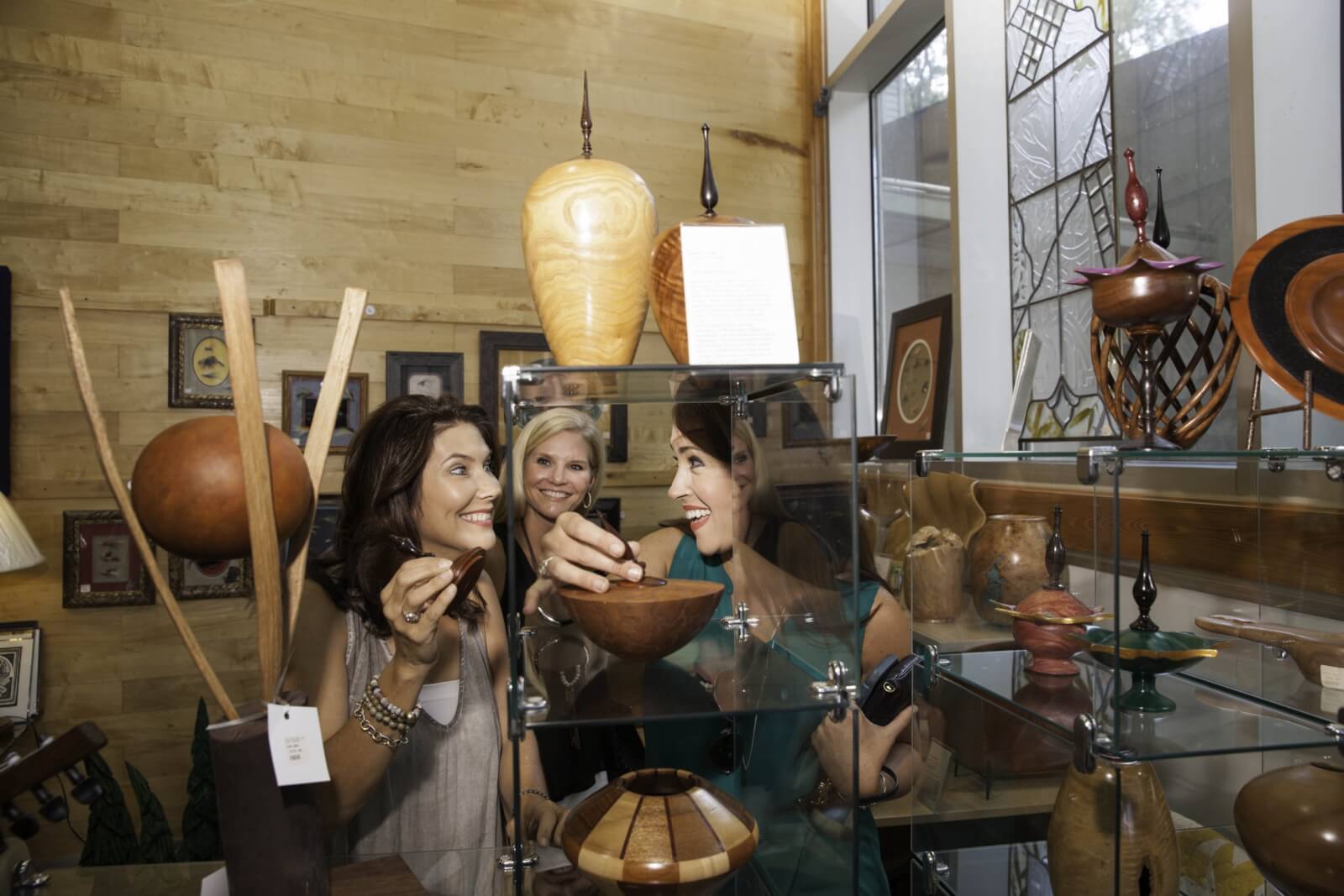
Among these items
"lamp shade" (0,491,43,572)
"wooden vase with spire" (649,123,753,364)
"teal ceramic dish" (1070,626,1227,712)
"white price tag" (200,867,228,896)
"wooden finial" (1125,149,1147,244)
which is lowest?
"white price tag" (200,867,228,896)

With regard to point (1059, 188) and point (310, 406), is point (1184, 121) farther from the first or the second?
point (310, 406)

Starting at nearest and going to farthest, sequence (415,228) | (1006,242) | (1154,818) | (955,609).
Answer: (1154,818)
(955,609)
(1006,242)
(415,228)

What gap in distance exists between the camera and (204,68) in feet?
8.98

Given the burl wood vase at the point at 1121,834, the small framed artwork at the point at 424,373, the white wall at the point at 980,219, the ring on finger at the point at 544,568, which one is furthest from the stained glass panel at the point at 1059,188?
the small framed artwork at the point at 424,373

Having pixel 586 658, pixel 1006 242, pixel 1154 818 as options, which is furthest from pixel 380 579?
pixel 1006 242

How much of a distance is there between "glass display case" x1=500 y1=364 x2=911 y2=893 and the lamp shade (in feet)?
5.22

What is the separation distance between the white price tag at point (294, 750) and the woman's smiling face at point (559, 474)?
1.12 feet

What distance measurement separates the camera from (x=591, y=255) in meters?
0.95

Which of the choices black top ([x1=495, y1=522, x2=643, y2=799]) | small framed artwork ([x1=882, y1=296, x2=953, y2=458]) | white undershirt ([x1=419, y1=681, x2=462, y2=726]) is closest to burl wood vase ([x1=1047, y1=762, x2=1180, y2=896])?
black top ([x1=495, y1=522, x2=643, y2=799])

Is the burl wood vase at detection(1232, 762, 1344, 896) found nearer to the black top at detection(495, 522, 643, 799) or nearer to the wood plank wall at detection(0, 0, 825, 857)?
the black top at detection(495, 522, 643, 799)

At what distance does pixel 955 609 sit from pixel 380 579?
1.01 metres

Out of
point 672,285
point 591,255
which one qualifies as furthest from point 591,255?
point 672,285

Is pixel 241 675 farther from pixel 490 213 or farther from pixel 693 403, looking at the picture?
pixel 693 403

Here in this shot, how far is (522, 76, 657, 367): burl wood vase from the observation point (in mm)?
949
